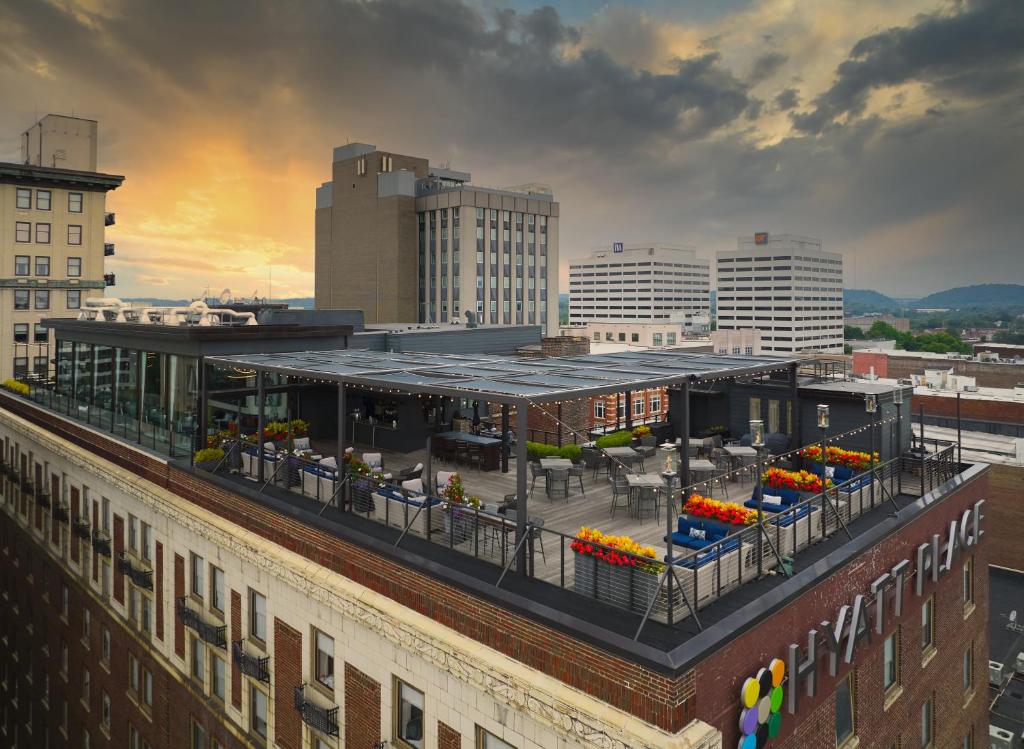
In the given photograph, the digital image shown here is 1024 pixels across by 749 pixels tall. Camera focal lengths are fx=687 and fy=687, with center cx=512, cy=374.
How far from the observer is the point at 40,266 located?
2331 inches

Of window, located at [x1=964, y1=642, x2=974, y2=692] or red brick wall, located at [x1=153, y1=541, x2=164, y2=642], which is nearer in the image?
window, located at [x1=964, y1=642, x2=974, y2=692]

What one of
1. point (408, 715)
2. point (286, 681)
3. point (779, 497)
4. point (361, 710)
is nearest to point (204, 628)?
point (286, 681)

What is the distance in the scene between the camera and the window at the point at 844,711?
14.5 meters

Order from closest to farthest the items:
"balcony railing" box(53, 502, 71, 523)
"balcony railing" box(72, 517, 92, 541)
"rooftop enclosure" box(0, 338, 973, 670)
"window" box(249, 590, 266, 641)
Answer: "rooftop enclosure" box(0, 338, 973, 670) → "window" box(249, 590, 266, 641) → "balcony railing" box(72, 517, 92, 541) → "balcony railing" box(53, 502, 71, 523)

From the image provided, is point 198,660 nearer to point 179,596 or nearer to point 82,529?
point 179,596

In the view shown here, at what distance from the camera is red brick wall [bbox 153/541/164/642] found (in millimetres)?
22375

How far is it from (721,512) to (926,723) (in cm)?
1115

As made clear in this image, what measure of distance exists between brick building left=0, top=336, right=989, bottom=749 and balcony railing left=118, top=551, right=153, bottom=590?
121 millimetres

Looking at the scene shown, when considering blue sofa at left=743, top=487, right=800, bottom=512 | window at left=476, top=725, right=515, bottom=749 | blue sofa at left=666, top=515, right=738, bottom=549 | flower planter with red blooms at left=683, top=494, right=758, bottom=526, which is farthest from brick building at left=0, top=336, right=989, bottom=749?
blue sofa at left=743, top=487, right=800, bottom=512

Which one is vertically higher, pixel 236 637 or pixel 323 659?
pixel 323 659

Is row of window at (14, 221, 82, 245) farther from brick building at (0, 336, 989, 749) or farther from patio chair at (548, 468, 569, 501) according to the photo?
patio chair at (548, 468, 569, 501)

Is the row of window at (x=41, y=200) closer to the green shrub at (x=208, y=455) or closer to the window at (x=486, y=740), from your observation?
the green shrub at (x=208, y=455)

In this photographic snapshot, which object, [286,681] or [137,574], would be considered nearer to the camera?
[286,681]

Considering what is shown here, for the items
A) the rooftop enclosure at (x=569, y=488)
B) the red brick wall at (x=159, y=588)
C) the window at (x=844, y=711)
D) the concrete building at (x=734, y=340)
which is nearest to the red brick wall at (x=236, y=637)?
the rooftop enclosure at (x=569, y=488)
